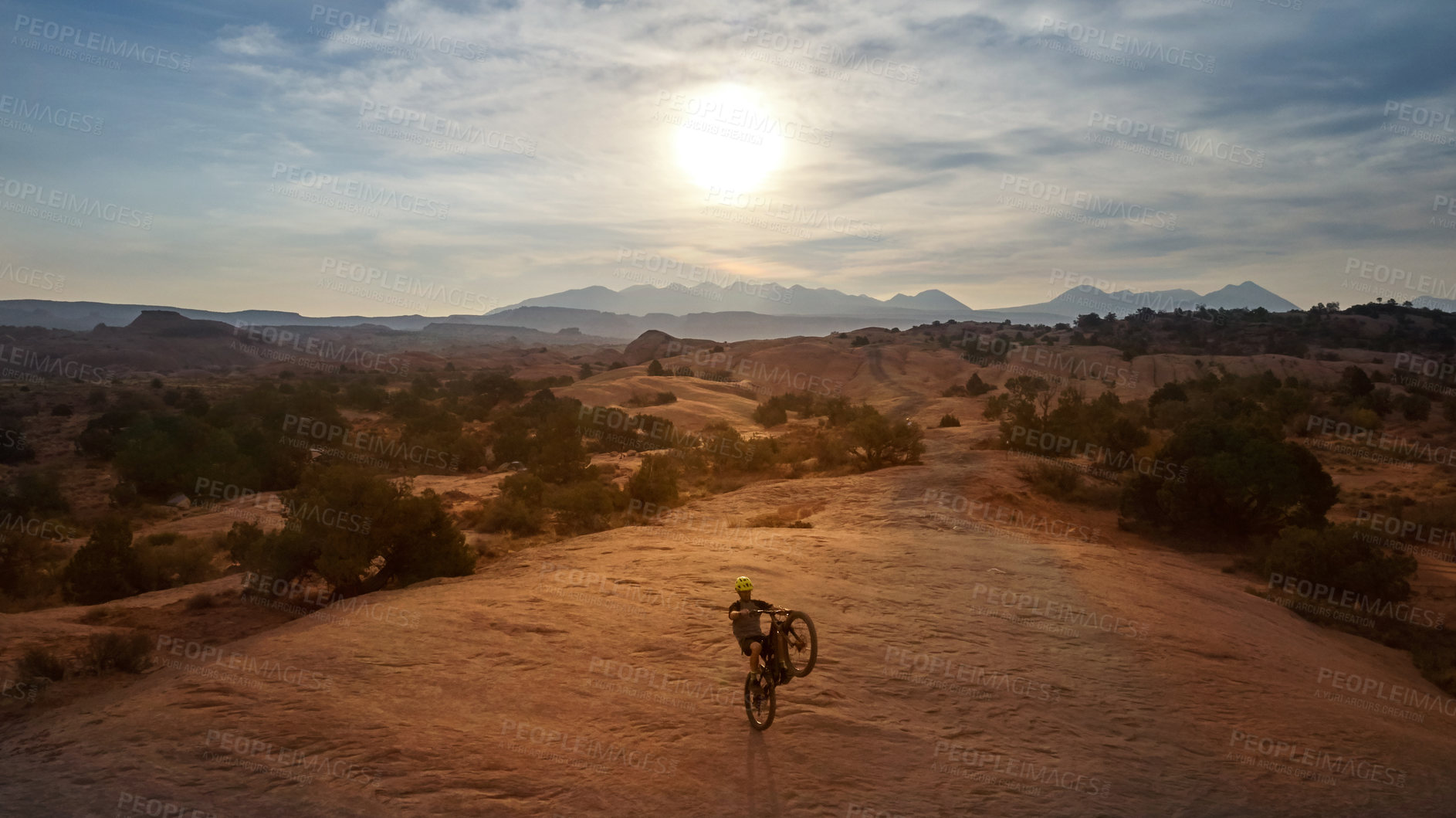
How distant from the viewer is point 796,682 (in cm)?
781

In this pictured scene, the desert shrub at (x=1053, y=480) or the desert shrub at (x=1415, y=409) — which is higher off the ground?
the desert shrub at (x=1415, y=409)

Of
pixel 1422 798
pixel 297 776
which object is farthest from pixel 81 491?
pixel 1422 798

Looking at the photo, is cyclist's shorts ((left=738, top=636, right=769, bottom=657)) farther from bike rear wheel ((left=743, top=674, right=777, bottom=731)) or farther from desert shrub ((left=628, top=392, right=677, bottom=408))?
desert shrub ((left=628, top=392, right=677, bottom=408))

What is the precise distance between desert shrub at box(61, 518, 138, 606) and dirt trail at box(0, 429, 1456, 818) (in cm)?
380

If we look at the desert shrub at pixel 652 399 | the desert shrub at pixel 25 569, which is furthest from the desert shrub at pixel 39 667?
the desert shrub at pixel 652 399

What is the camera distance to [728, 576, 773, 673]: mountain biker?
658cm

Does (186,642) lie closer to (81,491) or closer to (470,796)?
(470,796)

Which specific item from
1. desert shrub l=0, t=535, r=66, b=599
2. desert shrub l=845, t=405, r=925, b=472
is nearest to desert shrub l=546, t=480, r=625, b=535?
desert shrub l=0, t=535, r=66, b=599

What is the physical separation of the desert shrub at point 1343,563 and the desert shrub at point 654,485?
1339 cm

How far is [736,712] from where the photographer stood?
7152 mm

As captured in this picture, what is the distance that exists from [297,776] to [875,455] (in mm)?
19849

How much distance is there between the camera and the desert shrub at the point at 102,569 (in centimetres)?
1255

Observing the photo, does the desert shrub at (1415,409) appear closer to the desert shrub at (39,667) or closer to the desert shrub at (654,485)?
the desert shrub at (654,485)

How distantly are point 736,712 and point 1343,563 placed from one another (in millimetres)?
13027
